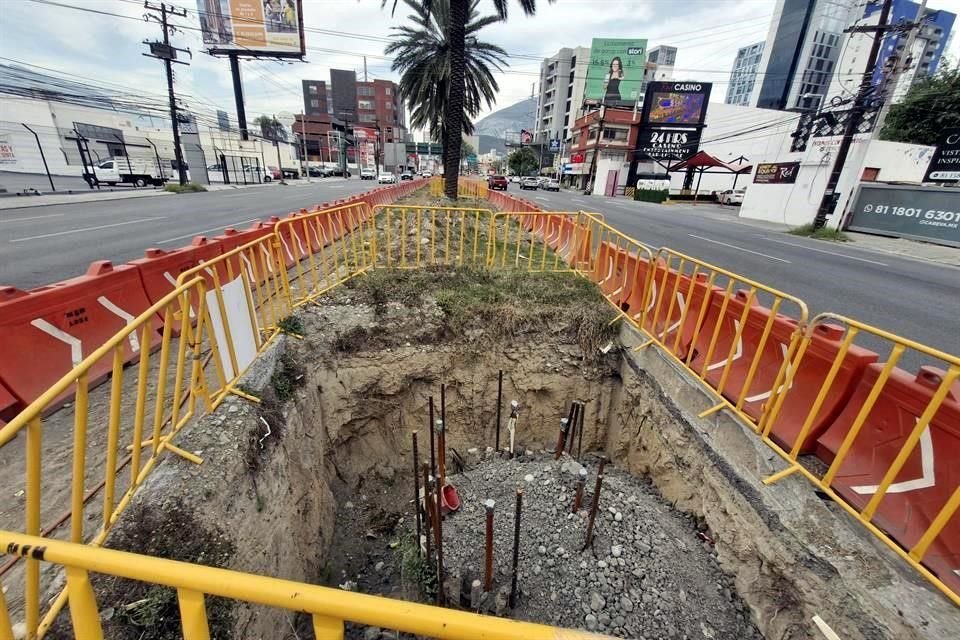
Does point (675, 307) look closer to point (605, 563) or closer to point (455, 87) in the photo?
point (605, 563)

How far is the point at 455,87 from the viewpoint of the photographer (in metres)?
13.0

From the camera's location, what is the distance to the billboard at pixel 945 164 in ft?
54.0

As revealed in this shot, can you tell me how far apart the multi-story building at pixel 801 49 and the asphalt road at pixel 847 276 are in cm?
7369

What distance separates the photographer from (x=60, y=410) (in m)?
3.41

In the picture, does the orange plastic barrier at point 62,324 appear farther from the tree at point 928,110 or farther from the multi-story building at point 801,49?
the multi-story building at point 801,49

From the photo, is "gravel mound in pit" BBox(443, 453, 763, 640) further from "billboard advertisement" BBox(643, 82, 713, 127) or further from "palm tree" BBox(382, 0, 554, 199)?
"billboard advertisement" BBox(643, 82, 713, 127)

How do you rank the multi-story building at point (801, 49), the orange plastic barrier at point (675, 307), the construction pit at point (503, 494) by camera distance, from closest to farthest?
the construction pit at point (503, 494)
the orange plastic barrier at point (675, 307)
the multi-story building at point (801, 49)

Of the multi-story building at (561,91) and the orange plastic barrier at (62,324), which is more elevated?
the multi-story building at (561,91)

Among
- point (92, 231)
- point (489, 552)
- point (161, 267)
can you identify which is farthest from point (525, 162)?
point (489, 552)

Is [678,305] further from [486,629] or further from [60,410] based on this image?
[60,410]

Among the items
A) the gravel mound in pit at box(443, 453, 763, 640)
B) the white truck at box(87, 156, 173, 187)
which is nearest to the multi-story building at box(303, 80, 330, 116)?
the white truck at box(87, 156, 173, 187)

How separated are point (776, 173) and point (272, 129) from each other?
6880 cm

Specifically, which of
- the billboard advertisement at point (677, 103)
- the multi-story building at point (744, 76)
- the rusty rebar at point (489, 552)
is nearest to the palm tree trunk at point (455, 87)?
the rusty rebar at point (489, 552)

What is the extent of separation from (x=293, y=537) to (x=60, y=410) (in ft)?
7.54
